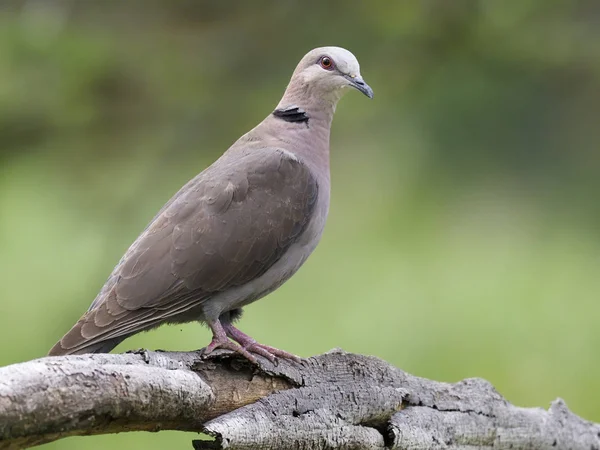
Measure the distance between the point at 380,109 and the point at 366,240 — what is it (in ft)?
1.65

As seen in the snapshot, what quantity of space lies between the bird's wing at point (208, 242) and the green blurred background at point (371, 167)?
43 centimetres

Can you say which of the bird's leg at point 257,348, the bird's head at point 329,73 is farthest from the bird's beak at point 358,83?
the bird's leg at point 257,348

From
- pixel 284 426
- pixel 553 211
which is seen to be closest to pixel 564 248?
pixel 553 211

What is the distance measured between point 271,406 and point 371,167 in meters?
1.22

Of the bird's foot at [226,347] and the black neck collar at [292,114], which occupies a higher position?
the black neck collar at [292,114]

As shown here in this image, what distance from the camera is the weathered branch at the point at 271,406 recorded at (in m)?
1.22

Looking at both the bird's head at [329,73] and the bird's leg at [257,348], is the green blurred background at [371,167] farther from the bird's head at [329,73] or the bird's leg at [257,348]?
the bird's leg at [257,348]

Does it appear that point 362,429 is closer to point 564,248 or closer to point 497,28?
point 564,248

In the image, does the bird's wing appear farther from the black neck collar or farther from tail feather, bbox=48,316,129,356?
the black neck collar

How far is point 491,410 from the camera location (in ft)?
7.02

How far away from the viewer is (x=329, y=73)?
2240 millimetres

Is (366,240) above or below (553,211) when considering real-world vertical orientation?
below

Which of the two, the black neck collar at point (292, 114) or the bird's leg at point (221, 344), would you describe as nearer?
the bird's leg at point (221, 344)

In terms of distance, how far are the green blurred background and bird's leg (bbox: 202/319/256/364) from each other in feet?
1.67
